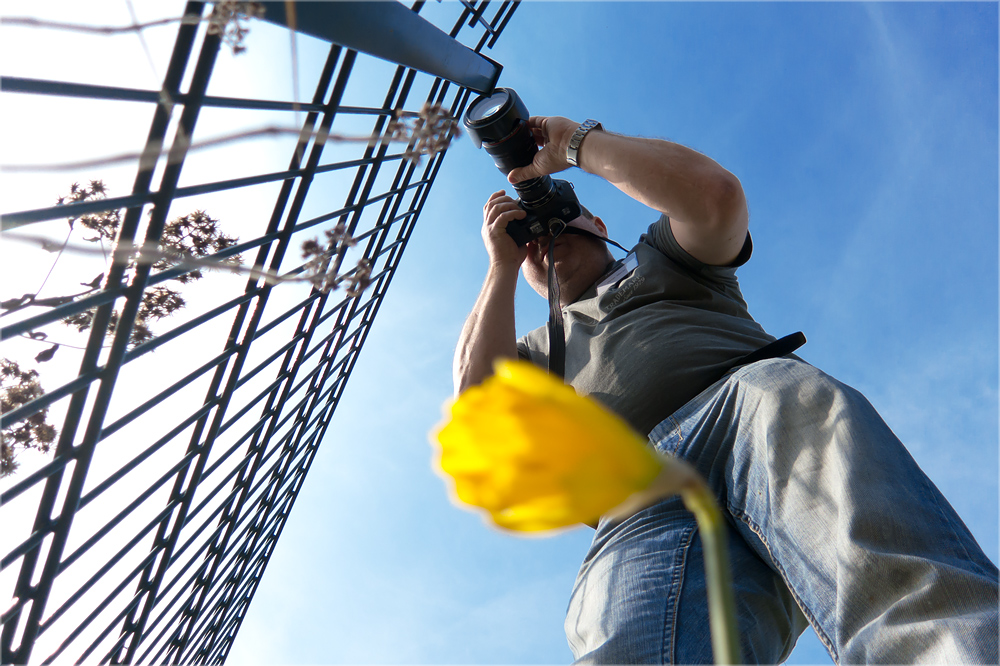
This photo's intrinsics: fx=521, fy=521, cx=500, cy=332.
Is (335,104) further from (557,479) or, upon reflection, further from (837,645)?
(837,645)

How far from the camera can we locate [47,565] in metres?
0.58

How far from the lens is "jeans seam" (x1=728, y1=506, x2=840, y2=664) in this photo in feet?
2.09

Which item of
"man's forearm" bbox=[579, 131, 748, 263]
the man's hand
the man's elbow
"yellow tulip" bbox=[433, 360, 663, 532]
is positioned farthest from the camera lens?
"yellow tulip" bbox=[433, 360, 663, 532]

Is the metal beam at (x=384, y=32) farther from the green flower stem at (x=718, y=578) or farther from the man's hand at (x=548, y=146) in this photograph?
the green flower stem at (x=718, y=578)

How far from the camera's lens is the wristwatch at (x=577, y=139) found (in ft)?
3.87

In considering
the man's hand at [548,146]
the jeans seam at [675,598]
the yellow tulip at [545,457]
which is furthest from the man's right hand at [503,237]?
the yellow tulip at [545,457]

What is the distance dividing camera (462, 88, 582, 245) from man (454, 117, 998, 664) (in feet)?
0.13

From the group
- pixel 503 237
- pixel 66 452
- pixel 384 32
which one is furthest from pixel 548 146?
pixel 66 452

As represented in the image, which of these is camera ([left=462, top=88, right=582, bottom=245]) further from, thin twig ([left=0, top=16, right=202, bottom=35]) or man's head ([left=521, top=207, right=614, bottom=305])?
thin twig ([left=0, top=16, right=202, bottom=35])

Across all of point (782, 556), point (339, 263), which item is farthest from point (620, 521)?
point (339, 263)

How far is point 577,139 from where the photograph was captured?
1.18 metres

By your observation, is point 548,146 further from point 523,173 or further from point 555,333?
point 555,333

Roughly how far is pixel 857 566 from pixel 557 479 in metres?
0.62

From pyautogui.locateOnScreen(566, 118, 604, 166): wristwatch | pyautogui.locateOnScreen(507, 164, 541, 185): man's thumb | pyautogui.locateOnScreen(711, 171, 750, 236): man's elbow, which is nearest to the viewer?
pyautogui.locateOnScreen(711, 171, 750, 236): man's elbow
